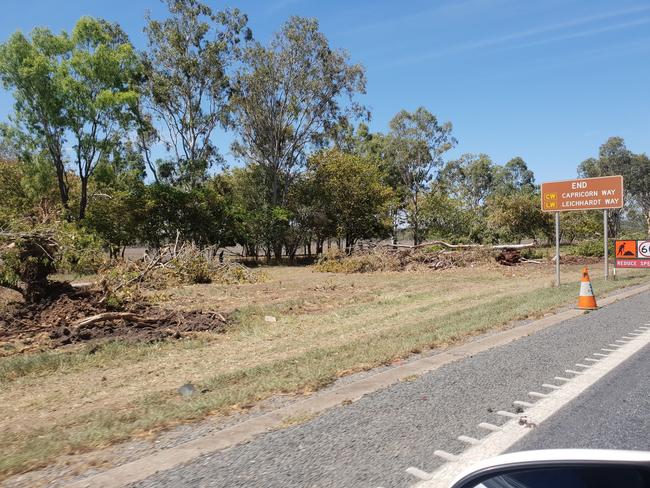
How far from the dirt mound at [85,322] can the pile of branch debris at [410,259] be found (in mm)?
16368

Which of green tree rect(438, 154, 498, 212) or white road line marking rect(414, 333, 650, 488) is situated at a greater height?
green tree rect(438, 154, 498, 212)

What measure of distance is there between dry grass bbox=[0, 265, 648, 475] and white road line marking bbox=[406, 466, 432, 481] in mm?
2256

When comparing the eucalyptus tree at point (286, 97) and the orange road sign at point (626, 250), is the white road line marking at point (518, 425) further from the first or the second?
the eucalyptus tree at point (286, 97)

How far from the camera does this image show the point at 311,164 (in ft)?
144

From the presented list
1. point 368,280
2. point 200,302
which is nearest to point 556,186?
point 368,280

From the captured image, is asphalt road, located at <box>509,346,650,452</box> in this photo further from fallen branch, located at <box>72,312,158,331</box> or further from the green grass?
fallen branch, located at <box>72,312,158,331</box>

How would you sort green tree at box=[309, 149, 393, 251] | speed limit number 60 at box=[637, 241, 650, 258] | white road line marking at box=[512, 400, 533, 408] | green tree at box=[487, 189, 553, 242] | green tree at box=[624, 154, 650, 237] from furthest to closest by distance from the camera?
1. green tree at box=[624, 154, 650, 237]
2. green tree at box=[487, 189, 553, 242]
3. green tree at box=[309, 149, 393, 251]
4. speed limit number 60 at box=[637, 241, 650, 258]
5. white road line marking at box=[512, 400, 533, 408]

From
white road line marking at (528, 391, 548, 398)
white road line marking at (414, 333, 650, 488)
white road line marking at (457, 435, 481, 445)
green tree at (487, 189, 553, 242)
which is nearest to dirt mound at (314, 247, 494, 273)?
→ white road line marking at (414, 333, 650, 488)

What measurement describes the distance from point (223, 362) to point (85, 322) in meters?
3.73

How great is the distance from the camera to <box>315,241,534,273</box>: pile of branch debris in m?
28.1

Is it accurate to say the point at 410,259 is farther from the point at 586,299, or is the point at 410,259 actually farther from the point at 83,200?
the point at 83,200

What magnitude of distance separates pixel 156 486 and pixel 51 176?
32062 mm

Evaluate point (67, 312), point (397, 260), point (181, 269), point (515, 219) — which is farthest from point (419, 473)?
point (515, 219)

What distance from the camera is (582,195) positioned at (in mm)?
19078
